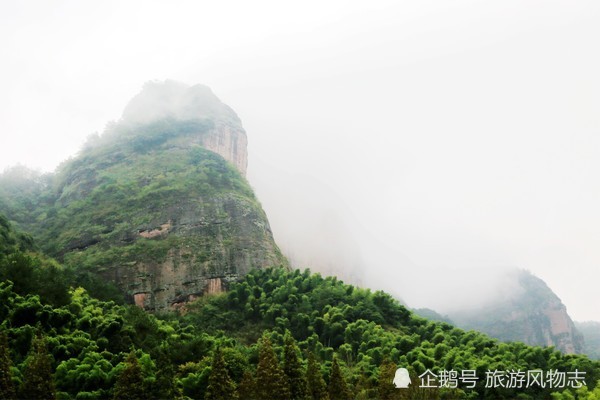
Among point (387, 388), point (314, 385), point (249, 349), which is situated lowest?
point (387, 388)

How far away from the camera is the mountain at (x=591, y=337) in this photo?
6694 centimetres

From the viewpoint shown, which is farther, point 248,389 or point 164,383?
point 248,389

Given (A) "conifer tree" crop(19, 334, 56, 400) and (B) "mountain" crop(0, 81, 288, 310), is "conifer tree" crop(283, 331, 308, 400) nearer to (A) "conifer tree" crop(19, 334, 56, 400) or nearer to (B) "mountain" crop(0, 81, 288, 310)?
(A) "conifer tree" crop(19, 334, 56, 400)

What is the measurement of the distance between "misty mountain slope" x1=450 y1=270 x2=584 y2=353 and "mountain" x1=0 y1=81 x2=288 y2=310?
43514 mm

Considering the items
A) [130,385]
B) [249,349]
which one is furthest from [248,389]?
[249,349]

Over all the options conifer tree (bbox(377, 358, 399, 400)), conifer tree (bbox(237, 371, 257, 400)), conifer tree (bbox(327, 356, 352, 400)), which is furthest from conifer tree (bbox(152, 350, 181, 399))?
conifer tree (bbox(377, 358, 399, 400))

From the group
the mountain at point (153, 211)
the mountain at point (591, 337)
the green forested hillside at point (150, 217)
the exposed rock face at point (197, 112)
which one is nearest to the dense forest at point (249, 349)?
the green forested hillside at point (150, 217)

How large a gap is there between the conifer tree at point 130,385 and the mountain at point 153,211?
61.6 feet

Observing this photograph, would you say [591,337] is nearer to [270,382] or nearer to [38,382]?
[270,382]

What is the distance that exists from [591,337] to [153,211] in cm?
7312

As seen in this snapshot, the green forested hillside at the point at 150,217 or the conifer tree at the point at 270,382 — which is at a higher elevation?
the green forested hillside at the point at 150,217

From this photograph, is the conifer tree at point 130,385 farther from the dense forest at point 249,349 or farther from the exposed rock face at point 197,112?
the exposed rock face at point 197,112

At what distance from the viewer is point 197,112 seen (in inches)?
2345

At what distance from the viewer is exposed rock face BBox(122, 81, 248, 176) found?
189 ft
